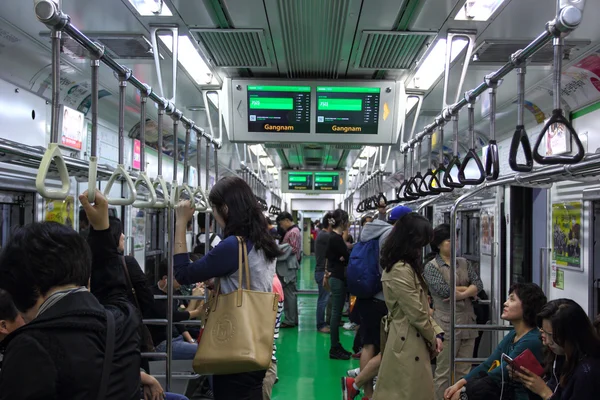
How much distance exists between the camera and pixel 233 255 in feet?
8.21

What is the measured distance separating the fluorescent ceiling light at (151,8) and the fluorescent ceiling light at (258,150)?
6.36m

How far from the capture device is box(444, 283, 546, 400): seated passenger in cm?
327

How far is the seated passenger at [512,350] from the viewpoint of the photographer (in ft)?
10.7

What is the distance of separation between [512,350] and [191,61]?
11.9 ft

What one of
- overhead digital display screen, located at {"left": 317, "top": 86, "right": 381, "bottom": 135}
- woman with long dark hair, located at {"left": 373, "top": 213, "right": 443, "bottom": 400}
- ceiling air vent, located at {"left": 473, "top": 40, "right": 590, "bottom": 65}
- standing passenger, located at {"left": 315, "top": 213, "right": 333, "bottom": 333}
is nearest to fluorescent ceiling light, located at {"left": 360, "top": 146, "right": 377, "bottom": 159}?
standing passenger, located at {"left": 315, "top": 213, "right": 333, "bottom": 333}

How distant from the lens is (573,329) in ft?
8.41

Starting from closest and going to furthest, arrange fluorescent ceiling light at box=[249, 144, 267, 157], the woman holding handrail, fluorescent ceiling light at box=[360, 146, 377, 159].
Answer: the woman holding handrail
fluorescent ceiling light at box=[360, 146, 377, 159]
fluorescent ceiling light at box=[249, 144, 267, 157]

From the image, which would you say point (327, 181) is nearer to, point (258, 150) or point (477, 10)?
point (258, 150)

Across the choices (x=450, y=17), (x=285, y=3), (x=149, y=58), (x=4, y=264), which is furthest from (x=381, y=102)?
(x=4, y=264)

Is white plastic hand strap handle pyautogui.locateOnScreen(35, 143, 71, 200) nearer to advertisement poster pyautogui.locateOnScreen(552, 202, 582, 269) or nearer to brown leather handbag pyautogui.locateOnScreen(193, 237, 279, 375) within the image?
brown leather handbag pyautogui.locateOnScreen(193, 237, 279, 375)

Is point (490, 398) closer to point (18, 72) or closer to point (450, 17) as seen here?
point (450, 17)

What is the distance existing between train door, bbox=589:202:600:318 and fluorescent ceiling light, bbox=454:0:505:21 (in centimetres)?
182

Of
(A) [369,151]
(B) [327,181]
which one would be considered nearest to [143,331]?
(A) [369,151]

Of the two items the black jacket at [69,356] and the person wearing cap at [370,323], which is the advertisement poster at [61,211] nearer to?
the person wearing cap at [370,323]
